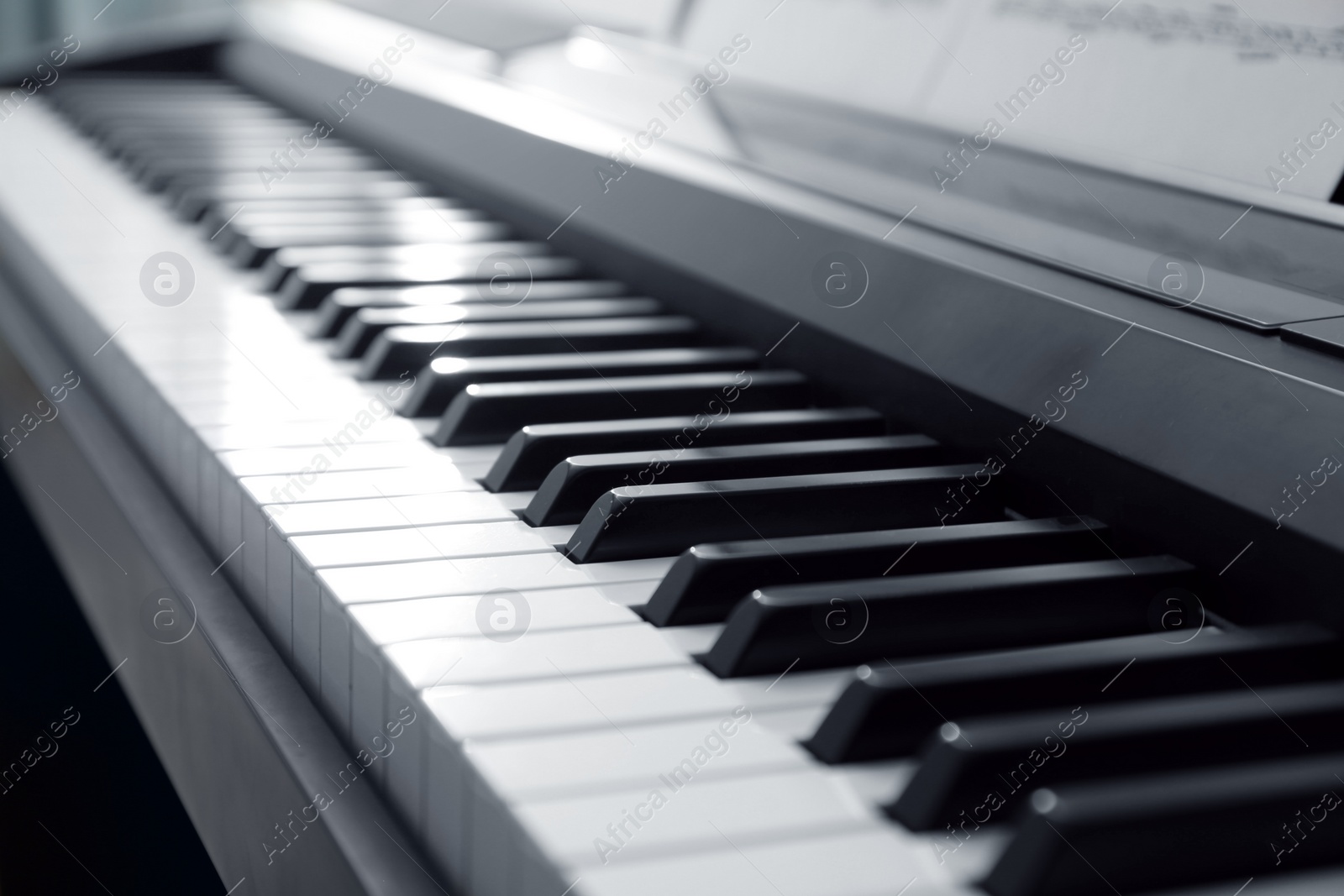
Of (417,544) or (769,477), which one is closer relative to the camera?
(417,544)

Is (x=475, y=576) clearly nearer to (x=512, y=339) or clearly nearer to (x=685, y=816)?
(x=685, y=816)

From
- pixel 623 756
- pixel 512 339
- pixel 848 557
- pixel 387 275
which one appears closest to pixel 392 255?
pixel 387 275

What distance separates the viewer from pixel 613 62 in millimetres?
2053

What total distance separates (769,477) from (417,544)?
279 mm

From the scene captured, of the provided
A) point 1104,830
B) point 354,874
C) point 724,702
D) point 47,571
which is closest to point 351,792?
point 354,874

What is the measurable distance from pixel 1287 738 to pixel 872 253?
565 millimetres

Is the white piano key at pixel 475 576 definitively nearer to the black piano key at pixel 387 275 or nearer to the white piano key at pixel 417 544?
the white piano key at pixel 417 544

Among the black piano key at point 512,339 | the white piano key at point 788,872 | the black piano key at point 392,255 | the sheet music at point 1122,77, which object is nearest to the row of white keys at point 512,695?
the white piano key at point 788,872

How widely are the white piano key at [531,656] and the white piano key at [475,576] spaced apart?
0.07 metres

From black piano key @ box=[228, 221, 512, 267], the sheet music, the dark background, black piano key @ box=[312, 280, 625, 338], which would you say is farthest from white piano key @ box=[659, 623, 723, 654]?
the dark background

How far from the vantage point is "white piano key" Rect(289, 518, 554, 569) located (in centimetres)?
91

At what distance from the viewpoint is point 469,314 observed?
1.45 m

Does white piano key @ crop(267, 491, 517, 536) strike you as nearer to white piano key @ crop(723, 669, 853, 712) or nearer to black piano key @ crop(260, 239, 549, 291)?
white piano key @ crop(723, 669, 853, 712)

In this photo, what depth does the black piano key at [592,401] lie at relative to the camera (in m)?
1.15
